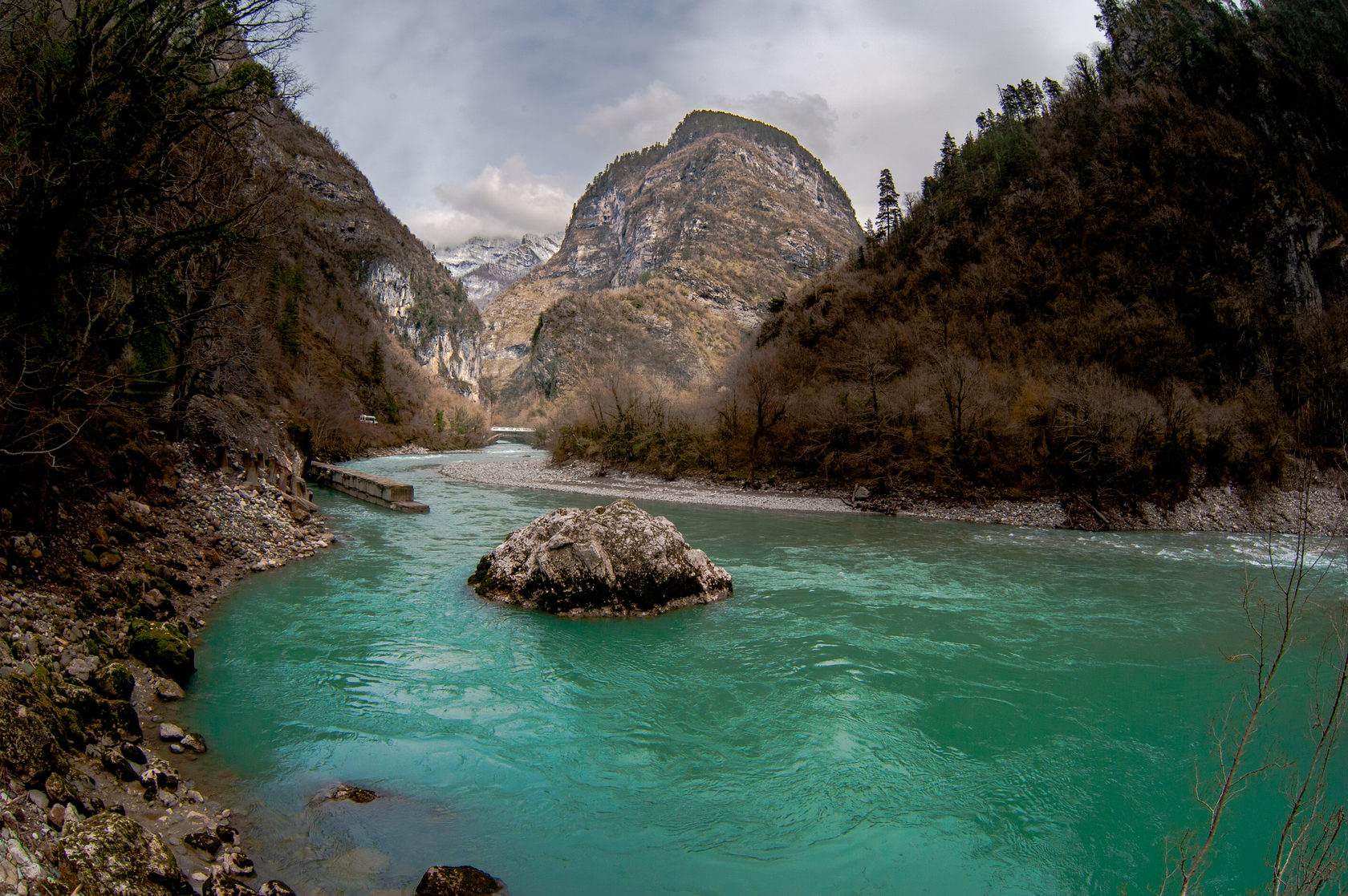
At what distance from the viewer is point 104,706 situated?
17.8 ft

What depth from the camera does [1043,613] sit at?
38.7ft

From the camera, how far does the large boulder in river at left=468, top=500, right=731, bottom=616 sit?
1100 cm

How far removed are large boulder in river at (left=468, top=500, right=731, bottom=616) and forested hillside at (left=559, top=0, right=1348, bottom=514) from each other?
19356mm

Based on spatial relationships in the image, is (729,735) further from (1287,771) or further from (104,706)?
(104,706)

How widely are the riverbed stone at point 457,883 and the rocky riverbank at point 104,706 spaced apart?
0.97 m

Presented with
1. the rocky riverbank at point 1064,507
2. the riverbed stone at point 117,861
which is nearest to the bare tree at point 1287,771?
the riverbed stone at point 117,861

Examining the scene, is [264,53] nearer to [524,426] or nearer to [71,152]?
[71,152]

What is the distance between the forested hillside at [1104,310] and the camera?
2656 centimetres

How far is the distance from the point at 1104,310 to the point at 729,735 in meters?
35.5

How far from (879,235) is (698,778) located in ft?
182

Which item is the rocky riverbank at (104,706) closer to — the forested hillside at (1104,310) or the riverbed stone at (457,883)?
the riverbed stone at (457,883)

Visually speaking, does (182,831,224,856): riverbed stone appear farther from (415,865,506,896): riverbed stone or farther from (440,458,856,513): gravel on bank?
(440,458,856,513): gravel on bank

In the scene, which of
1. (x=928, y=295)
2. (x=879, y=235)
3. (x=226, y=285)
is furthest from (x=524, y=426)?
(x=226, y=285)

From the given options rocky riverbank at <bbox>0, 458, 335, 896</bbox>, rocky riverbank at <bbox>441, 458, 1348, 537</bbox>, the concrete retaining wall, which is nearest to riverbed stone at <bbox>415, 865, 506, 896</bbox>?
rocky riverbank at <bbox>0, 458, 335, 896</bbox>
